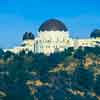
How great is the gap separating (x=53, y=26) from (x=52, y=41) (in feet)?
14.0

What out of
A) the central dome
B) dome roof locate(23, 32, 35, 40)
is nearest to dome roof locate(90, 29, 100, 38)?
the central dome

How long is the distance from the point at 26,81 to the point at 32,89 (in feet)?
27.6

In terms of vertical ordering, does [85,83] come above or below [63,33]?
below

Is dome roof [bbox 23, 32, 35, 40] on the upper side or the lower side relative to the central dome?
lower

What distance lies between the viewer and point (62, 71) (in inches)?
5221

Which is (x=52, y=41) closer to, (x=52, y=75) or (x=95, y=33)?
(x=95, y=33)

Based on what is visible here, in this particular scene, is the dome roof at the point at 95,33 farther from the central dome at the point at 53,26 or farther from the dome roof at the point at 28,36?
the dome roof at the point at 28,36

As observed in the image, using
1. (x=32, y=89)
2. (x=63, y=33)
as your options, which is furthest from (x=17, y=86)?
(x=63, y=33)

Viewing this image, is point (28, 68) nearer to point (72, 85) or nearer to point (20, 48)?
point (72, 85)

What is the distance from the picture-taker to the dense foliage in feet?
345

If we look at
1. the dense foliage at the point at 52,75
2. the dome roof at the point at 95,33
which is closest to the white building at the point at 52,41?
the dome roof at the point at 95,33

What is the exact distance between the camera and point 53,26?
582 ft

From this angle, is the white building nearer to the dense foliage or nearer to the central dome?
the central dome

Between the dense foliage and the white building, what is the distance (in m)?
8.76
